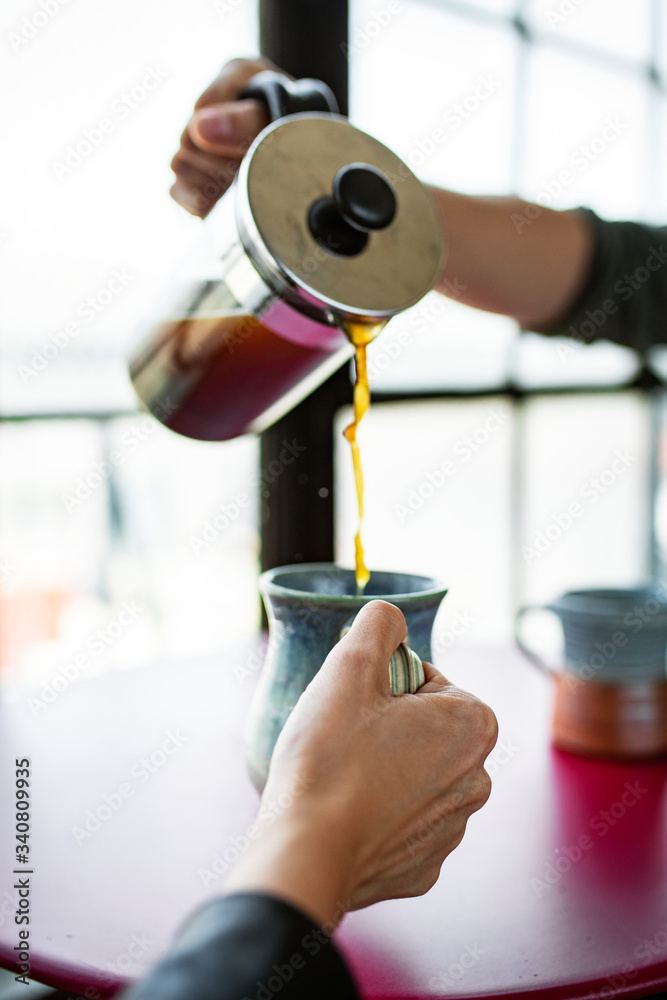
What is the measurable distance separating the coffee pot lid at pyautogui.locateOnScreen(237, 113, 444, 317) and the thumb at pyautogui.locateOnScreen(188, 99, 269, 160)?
14 cm

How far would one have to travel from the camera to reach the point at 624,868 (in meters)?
0.60

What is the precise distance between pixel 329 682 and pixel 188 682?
528 millimetres

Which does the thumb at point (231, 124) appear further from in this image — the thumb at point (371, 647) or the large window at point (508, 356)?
the large window at point (508, 356)

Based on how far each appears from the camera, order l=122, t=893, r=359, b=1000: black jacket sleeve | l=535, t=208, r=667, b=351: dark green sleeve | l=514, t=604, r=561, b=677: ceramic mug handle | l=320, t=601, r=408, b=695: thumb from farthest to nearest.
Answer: l=535, t=208, r=667, b=351: dark green sleeve → l=514, t=604, r=561, b=677: ceramic mug handle → l=320, t=601, r=408, b=695: thumb → l=122, t=893, r=359, b=1000: black jacket sleeve

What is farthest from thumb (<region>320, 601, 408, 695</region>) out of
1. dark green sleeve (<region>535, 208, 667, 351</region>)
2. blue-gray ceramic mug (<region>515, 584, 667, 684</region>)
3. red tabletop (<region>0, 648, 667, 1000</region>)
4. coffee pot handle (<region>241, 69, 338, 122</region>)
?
dark green sleeve (<region>535, 208, 667, 351</region>)

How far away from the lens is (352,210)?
55 centimetres

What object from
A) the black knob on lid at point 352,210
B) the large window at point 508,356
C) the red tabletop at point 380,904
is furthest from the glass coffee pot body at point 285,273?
the large window at point 508,356

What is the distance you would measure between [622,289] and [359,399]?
0.62m

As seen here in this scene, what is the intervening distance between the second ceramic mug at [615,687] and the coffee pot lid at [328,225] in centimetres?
35

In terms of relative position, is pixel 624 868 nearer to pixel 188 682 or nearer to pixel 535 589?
pixel 188 682

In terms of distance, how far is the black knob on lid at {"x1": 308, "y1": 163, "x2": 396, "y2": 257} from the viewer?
21.7 inches

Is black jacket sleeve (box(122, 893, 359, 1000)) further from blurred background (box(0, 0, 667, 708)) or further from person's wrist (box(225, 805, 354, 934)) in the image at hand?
blurred background (box(0, 0, 667, 708))

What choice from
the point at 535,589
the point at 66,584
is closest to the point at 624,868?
the point at 66,584

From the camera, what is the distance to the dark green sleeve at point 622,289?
3.70ft
